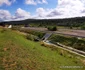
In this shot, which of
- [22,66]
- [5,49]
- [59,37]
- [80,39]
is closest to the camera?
[22,66]

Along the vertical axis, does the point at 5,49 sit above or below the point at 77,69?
above

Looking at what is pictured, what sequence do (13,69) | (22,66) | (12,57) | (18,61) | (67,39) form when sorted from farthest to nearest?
1. (67,39)
2. (12,57)
3. (18,61)
4. (22,66)
5. (13,69)

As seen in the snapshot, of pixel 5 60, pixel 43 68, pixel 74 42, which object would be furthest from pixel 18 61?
pixel 74 42

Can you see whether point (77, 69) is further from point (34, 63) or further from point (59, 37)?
point (59, 37)

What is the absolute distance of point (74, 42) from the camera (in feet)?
122

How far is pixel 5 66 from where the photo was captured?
13.5 m

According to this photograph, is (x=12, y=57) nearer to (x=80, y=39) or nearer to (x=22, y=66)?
(x=22, y=66)

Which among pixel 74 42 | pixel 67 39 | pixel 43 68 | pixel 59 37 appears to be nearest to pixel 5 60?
pixel 43 68

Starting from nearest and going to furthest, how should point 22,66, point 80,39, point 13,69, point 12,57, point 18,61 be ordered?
point 13,69
point 22,66
point 18,61
point 12,57
point 80,39

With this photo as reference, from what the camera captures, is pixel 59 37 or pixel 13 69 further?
pixel 59 37

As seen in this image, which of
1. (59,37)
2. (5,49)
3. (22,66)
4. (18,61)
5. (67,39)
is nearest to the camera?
(22,66)

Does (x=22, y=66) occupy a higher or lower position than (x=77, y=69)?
higher

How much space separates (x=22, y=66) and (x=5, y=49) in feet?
20.1

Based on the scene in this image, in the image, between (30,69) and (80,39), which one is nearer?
(30,69)
